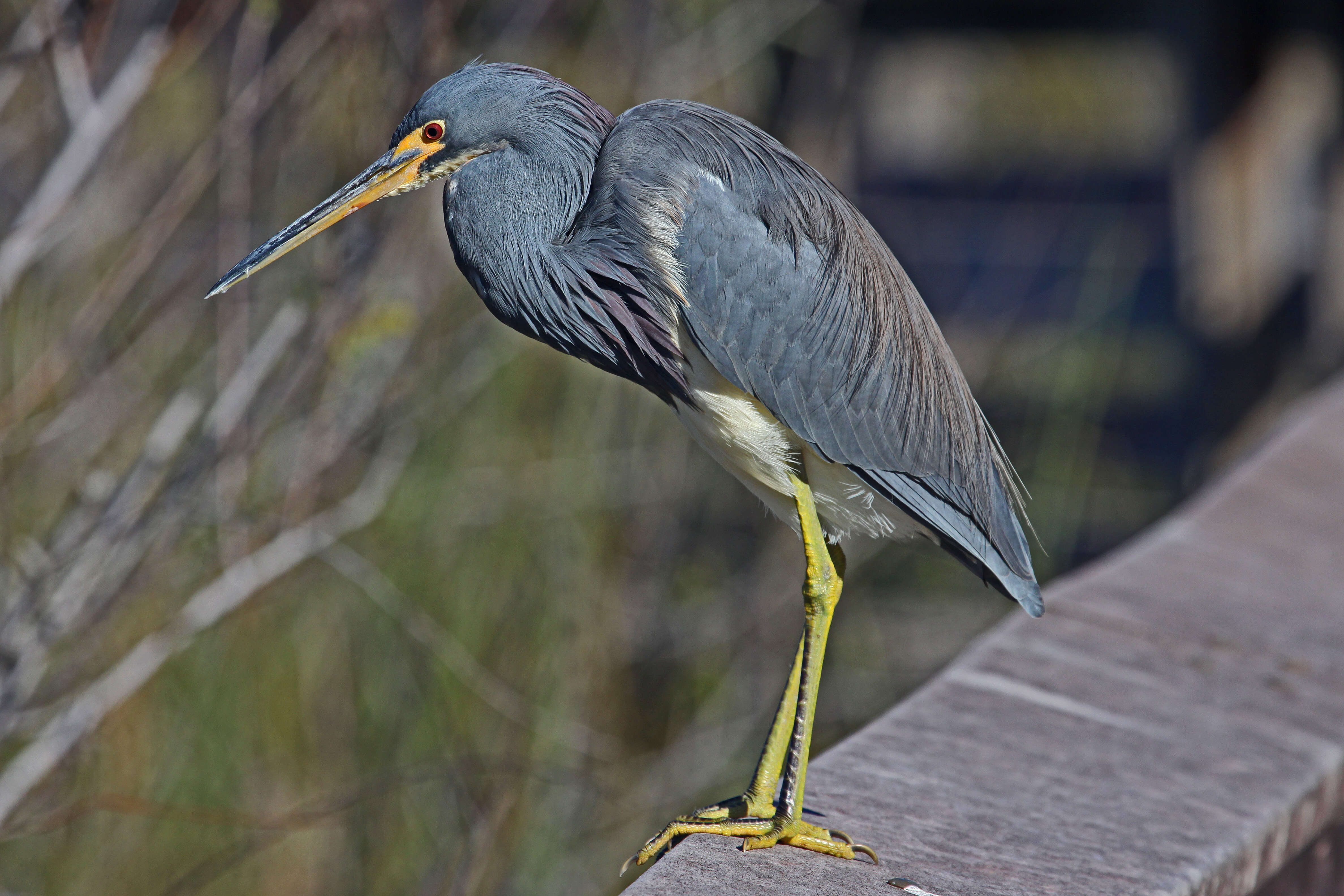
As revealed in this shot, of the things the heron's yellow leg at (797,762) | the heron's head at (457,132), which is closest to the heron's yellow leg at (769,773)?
the heron's yellow leg at (797,762)

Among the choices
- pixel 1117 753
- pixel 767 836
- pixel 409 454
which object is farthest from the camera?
pixel 409 454

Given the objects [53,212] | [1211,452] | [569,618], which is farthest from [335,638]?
[1211,452]

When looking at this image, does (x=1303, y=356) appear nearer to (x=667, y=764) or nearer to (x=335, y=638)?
(x=667, y=764)

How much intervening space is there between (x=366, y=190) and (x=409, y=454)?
172 centimetres

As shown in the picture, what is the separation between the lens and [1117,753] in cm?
222

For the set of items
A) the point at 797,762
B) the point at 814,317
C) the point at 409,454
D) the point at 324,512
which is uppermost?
the point at 814,317

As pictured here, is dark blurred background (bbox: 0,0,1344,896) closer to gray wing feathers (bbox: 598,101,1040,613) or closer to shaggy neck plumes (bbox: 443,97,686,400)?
shaggy neck plumes (bbox: 443,97,686,400)

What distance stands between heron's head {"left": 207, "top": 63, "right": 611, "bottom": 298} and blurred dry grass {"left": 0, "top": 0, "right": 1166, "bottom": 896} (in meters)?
0.45

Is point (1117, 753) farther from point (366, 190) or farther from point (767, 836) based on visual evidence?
point (366, 190)

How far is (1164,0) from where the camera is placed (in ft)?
17.5

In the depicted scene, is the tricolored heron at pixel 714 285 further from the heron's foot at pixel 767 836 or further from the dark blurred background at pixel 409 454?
the dark blurred background at pixel 409 454

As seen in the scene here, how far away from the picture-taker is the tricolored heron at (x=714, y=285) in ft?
6.29

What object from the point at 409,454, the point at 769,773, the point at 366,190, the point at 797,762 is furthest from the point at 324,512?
the point at 797,762

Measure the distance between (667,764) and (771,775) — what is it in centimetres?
210
